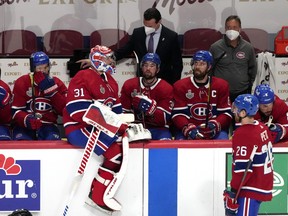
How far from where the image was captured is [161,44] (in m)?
6.97

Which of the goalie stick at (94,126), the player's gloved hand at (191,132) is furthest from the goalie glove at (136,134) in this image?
the player's gloved hand at (191,132)

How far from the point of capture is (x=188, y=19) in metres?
7.76

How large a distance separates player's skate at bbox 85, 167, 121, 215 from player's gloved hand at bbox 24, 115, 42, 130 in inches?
36.2

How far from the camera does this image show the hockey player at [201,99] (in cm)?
631

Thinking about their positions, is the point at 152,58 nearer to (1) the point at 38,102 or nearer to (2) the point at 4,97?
(1) the point at 38,102

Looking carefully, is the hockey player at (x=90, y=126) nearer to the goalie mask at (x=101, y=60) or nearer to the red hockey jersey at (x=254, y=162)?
the goalie mask at (x=101, y=60)

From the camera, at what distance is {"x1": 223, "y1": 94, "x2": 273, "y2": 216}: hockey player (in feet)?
16.0

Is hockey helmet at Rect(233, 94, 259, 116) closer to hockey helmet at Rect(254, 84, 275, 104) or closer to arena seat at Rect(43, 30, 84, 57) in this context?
hockey helmet at Rect(254, 84, 275, 104)

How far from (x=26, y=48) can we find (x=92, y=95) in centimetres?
239

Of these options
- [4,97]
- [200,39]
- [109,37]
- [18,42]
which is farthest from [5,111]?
[200,39]

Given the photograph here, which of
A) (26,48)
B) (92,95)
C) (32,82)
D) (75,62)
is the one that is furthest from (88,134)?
(26,48)

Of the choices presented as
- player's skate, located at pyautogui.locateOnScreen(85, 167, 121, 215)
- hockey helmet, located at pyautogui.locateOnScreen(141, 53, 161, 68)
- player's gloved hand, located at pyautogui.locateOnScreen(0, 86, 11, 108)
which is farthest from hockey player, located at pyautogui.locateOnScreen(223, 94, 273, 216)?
player's gloved hand, located at pyautogui.locateOnScreen(0, 86, 11, 108)

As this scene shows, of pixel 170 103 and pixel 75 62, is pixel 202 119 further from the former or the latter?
pixel 75 62

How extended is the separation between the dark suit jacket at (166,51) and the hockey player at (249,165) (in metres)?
2.00
